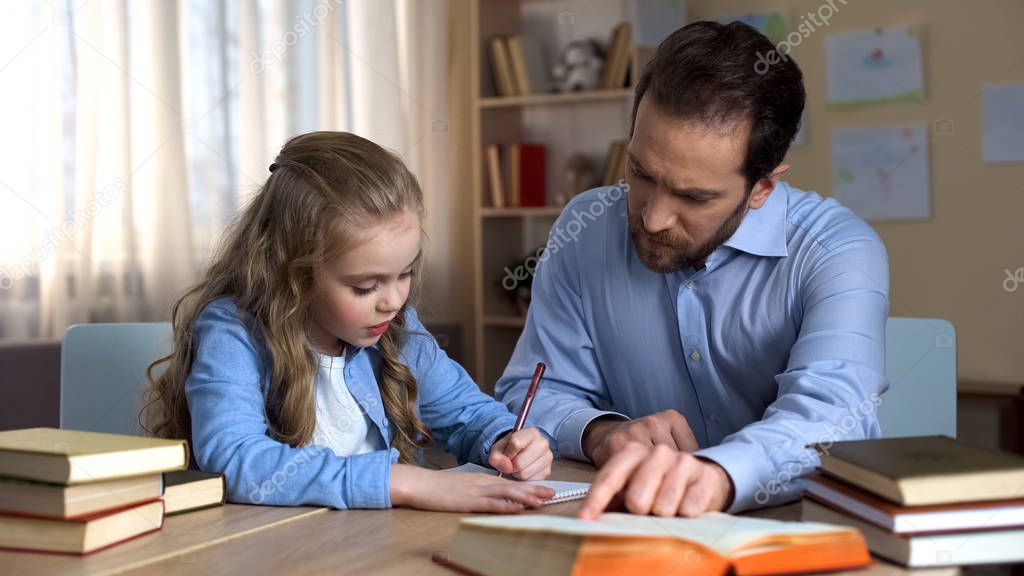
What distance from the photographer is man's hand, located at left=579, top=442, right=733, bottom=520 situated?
96 centimetres

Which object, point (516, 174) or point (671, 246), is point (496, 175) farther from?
point (671, 246)

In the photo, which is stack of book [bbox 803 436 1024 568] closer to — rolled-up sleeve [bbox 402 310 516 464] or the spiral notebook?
the spiral notebook

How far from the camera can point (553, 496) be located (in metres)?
1.10

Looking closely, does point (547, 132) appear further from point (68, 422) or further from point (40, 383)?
point (68, 422)

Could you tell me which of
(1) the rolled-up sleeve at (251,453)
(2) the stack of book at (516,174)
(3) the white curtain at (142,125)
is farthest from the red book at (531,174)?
(1) the rolled-up sleeve at (251,453)

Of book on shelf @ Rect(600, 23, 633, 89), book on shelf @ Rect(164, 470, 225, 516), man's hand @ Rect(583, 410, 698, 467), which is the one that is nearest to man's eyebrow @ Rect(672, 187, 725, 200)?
man's hand @ Rect(583, 410, 698, 467)

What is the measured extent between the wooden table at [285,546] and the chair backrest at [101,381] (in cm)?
63

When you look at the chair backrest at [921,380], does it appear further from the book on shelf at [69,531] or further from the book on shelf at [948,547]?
the book on shelf at [69,531]

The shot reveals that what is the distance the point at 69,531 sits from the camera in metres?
0.92

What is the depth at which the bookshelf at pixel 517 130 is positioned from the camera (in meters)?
4.18

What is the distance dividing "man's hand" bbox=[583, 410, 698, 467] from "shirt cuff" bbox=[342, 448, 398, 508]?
0.31 meters

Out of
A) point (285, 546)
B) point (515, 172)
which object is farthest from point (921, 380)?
point (515, 172)

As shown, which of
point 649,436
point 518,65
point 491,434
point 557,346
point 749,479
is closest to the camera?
point 749,479

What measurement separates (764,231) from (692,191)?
209 mm
